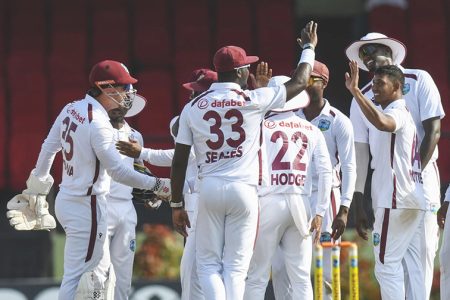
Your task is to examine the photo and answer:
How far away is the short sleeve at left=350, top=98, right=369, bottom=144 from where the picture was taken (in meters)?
8.75

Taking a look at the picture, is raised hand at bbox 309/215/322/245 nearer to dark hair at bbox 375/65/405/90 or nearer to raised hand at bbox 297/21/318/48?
dark hair at bbox 375/65/405/90

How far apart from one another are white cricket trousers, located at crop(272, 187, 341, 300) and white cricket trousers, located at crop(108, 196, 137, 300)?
108 cm

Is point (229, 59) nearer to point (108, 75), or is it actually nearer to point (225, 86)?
point (225, 86)

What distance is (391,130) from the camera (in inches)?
313

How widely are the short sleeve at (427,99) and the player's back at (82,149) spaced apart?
2.21m

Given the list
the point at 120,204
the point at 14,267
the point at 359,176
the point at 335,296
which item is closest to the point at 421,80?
the point at 359,176

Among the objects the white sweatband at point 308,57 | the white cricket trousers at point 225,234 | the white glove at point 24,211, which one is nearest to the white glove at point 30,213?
the white glove at point 24,211

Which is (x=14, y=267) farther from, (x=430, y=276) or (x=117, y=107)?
(x=430, y=276)

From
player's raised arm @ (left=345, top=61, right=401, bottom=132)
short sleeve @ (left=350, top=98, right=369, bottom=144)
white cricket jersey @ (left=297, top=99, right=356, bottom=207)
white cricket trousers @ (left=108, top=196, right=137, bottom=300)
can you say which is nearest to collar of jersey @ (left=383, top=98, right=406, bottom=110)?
player's raised arm @ (left=345, top=61, right=401, bottom=132)

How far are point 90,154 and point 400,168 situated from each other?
6.73 feet

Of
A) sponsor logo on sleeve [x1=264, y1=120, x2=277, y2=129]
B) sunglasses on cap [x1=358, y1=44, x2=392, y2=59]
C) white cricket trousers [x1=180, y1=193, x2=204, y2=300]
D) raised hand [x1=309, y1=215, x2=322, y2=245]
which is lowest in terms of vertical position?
white cricket trousers [x1=180, y1=193, x2=204, y2=300]

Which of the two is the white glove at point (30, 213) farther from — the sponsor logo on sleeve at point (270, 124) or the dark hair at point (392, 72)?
the dark hair at point (392, 72)

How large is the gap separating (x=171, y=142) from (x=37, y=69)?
3148 millimetres

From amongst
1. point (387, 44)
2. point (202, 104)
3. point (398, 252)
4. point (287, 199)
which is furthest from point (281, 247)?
point (387, 44)
